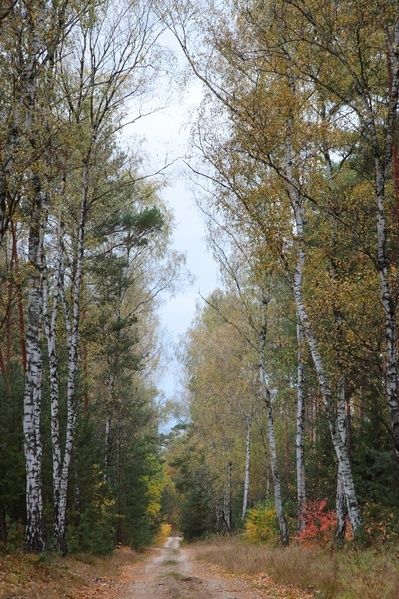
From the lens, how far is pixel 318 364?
10.2m

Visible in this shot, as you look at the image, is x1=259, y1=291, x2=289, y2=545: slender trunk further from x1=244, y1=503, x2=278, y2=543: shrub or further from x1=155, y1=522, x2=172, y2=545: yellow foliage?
x1=155, y1=522, x2=172, y2=545: yellow foliage

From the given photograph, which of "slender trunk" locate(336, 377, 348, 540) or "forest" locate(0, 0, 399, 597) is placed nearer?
"forest" locate(0, 0, 399, 597)

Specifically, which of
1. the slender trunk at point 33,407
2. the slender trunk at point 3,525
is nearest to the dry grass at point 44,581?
the slender trunk at point 33,407

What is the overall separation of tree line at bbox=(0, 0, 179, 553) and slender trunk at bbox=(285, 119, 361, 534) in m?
3.73

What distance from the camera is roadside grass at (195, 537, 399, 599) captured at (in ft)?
19.6

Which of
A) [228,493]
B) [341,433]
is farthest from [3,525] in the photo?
[228,493]

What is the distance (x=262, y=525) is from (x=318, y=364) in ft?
40.4

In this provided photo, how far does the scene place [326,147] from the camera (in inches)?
472

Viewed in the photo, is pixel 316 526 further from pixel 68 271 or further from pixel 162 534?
pixel 162 534

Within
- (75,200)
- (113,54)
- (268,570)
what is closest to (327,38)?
(113,54)

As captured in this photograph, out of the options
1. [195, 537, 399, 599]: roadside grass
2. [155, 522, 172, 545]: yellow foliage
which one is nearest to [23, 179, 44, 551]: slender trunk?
[195, 537, 399, 599]: roadside grass

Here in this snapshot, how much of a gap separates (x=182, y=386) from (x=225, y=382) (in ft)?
37.3

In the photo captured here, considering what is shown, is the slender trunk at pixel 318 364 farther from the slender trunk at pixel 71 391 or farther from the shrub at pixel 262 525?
the shrub at pixel 262 525

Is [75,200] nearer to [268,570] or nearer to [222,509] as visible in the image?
[268,570]
